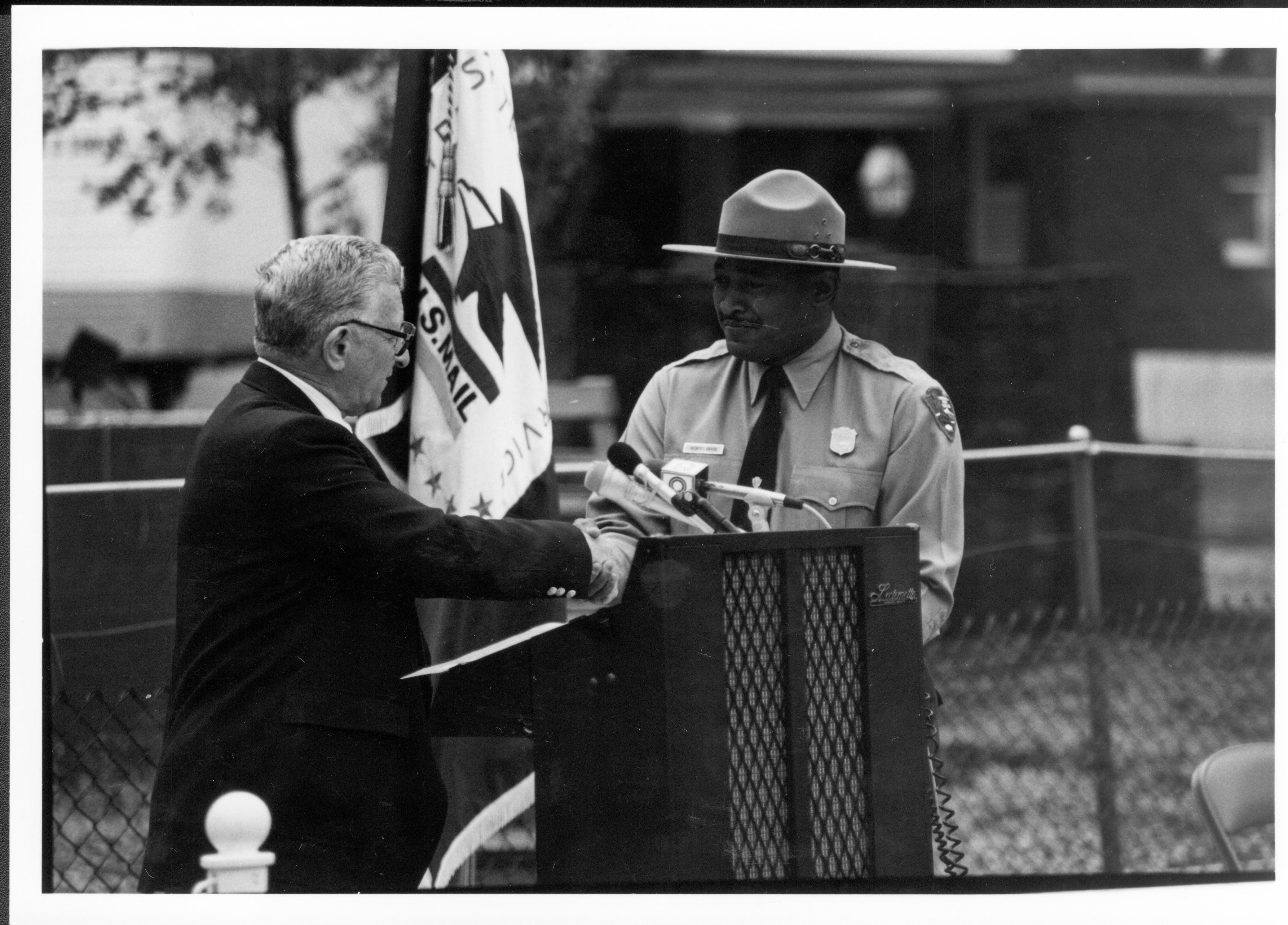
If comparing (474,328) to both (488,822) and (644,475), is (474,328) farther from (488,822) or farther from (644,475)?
(488,822)

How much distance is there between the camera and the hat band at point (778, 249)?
2.97m

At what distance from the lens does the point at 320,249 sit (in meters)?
2.75

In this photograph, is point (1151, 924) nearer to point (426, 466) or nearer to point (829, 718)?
point (829, 718)

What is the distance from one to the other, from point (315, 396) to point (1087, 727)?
3643 millimetres

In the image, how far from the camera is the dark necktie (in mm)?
3068

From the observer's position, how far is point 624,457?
101 inches

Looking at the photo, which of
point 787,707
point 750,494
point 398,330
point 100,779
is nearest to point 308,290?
point 398,330

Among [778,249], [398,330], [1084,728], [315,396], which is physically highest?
[778,249]

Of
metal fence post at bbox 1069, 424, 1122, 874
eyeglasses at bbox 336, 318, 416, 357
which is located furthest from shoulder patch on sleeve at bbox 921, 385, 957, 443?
metal fence post at bbox 1069, 424, 1122, 874

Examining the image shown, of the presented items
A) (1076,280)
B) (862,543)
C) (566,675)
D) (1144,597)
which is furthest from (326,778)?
(1076,280)

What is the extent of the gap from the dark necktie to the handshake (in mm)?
383

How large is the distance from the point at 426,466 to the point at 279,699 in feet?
2.80

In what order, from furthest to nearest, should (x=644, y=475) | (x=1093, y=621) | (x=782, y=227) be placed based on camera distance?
(x=1093, y=621), (x=782, y=227), (x=644, y=475)

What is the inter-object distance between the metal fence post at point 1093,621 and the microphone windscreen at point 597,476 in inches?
95.7
